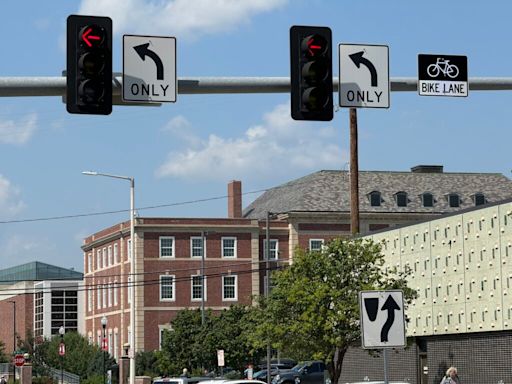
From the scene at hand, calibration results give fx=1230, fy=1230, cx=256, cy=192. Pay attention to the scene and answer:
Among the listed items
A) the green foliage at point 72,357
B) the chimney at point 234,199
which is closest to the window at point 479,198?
the chimney at point 234,199

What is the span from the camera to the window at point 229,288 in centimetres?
9731

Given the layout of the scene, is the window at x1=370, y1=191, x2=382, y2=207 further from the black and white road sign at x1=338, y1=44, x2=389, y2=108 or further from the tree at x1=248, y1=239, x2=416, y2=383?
the black and white road sign at x1=338, y1=44, x2=389, y2=108

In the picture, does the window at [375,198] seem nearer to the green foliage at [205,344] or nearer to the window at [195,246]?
the window at [195,246]

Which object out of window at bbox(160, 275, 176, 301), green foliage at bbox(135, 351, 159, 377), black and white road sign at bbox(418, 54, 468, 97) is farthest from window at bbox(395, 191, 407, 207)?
black and white road sign at bbox(418, 54, 468, 97)

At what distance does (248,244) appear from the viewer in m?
97.9

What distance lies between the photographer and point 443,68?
18.1m

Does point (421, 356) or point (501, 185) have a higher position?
point (501, 185)

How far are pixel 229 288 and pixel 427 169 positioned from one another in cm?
2175

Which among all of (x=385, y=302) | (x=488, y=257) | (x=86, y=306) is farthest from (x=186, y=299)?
(x=385, y=302)

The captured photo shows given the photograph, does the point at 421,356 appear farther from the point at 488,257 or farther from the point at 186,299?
the point at 186,299

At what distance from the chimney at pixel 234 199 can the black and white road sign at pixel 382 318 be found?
85.5 metres

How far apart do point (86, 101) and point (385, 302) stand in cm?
547

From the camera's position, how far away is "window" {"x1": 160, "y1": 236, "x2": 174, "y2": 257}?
96000mm

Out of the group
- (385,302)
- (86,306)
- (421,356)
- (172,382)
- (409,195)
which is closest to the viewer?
(385,302)
